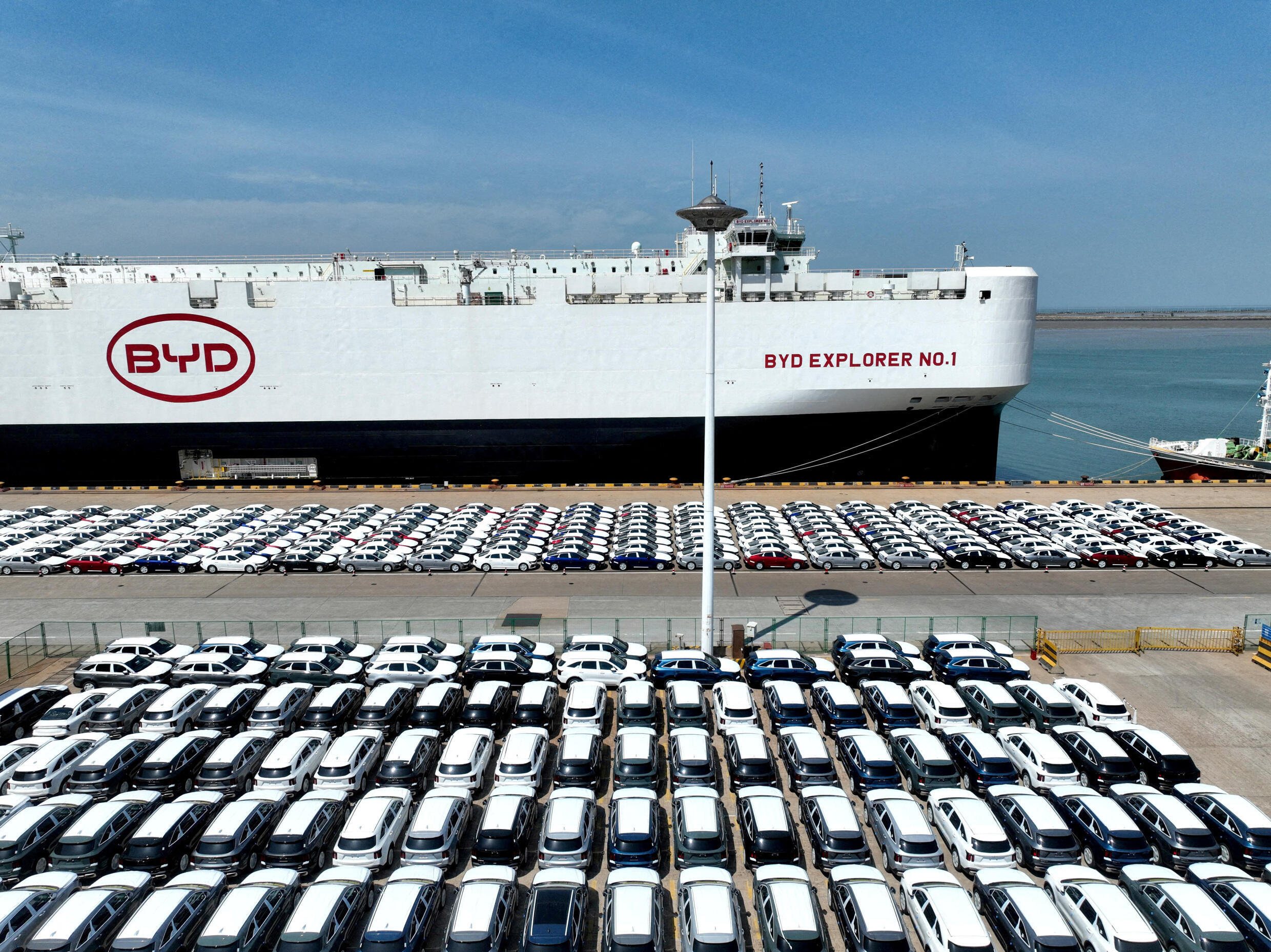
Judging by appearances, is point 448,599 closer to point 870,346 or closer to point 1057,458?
point 870,346

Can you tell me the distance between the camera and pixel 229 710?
15.3 meters

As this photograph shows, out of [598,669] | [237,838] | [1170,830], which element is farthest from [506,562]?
[1170,830]

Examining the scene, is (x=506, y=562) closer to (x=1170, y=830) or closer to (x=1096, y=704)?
(x=1096, y=704)

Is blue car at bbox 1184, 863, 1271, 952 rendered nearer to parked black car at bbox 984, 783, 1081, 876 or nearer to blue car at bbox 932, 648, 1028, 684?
parked black car at bbox 984, 783, 1081, 876

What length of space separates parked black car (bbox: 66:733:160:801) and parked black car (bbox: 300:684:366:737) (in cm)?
275

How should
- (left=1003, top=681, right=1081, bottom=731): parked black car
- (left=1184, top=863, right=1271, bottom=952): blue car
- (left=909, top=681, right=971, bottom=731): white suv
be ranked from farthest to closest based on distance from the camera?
(left=1003, top=681, right=1081, bottom=731): parked black car → (left=909, top=681, right=971, bottom=731): white suv → (left=1184, top=863, right=1271, bottom=952): blue car

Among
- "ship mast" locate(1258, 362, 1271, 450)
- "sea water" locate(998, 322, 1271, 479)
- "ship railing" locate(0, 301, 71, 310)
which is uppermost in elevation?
"ship railing" locate(0, 301, 71, 310)

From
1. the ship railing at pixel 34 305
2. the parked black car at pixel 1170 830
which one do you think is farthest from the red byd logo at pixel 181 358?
the parked black car at pixel 1170 830

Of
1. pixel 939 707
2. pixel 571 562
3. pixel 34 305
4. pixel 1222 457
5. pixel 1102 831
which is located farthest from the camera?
pixel 1222 457

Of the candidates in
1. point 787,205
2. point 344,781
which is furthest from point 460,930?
point 787,205

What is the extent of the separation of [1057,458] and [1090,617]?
162 feet

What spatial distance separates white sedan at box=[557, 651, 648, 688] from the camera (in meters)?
17.2

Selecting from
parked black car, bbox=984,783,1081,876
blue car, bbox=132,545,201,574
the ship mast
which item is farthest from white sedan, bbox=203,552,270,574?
the ship mast

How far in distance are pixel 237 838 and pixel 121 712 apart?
6.40 meters
